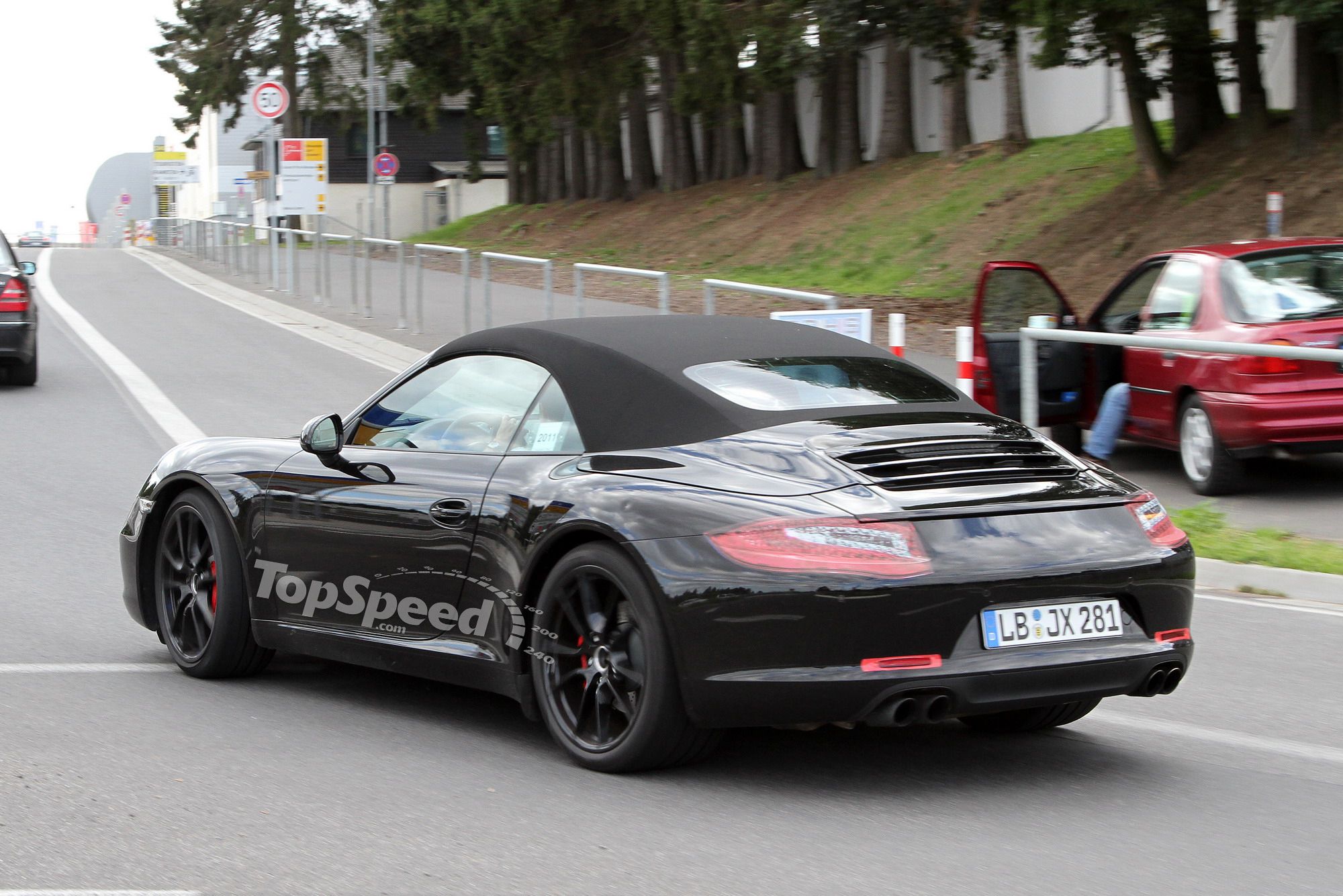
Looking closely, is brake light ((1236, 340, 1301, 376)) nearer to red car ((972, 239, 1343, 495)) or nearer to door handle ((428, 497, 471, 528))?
red car ((972, 239, 1343, 495))

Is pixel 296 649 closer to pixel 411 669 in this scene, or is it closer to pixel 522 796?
pixel 411 669

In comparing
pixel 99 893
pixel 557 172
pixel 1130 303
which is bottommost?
pixel 99 893

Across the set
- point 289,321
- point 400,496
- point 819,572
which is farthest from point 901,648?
point 289,321

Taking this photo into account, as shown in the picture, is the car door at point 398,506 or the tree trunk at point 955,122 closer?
the car door at point 398,506

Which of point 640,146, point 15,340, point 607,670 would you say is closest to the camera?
point 607,670

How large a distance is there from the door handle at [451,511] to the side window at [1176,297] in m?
7.11

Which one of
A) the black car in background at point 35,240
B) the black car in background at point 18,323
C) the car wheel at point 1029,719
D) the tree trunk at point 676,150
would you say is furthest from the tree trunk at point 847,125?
the black car in background at point 35,240

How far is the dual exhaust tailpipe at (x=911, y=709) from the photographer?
4723mm

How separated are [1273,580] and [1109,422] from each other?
304 cm

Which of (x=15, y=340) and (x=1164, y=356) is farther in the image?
(x=15, y=340)

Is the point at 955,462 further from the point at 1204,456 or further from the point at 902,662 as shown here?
the point at 1204,456

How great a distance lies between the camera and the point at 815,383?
18.8 ft

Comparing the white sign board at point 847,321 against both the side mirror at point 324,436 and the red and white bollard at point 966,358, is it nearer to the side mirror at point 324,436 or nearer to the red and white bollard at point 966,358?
the red and white bollard at point 966,358

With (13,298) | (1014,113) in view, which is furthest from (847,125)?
(13,298)
